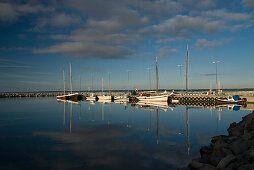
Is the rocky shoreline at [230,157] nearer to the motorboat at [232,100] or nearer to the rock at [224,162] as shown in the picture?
the rock at [224,162]

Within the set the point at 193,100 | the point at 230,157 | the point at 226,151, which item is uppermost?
the point at 230,157

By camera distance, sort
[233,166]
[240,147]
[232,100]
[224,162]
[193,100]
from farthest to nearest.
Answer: [193,100] → [232,100] → [240,147] → [224,162] → [233,166]

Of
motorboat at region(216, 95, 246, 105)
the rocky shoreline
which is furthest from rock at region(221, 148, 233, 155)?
motorboat at region(216, 95, 246, 105)

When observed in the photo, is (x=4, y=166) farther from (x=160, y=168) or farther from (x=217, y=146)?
(x=217, y=146)

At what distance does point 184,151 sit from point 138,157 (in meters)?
3.27

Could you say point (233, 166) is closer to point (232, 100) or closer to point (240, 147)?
point (240, 147)

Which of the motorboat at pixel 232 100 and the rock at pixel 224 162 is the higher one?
the rock at pixel 224 162

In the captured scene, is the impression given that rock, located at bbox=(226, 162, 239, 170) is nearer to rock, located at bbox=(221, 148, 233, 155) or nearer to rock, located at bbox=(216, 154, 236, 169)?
rock, located at bbox=(216, 154, 236, 169)

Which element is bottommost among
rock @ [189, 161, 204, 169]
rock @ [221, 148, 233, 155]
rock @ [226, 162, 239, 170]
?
rock @ [189, 161, 204, 169]

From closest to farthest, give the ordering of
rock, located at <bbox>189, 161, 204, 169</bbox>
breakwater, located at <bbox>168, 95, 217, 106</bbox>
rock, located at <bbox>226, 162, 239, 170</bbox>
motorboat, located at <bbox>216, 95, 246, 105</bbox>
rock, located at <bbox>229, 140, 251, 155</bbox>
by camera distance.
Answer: rock, located at <bbox>226, 162, 239, 170</bbox> → rock, located at <bbox>189, 161, 204, 169</bbox> → rock, located at <bbox>229, 140, 251, 155</bbox> → motorboat, located at <bbox>216, 95, 246, 105</bbox> → breakwater, located at <bbox>168, 95, 217, 106</bbox>

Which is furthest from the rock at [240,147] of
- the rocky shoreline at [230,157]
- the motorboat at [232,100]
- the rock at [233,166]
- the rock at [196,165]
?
the motorboat at [232,100]

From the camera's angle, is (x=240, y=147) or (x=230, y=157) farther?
(x=240, y=147)

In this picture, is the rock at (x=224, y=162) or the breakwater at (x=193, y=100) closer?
the rock at (x=224, y=162)

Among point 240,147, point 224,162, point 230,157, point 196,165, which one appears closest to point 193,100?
point 240,147
